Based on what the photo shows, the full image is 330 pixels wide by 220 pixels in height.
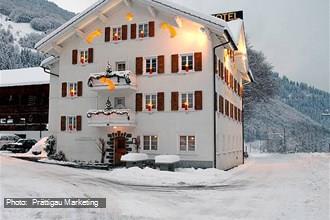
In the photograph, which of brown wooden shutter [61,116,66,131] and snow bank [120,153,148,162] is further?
brown wooden shutter [61,116,66,131]

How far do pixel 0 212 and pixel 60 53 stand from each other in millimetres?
24075

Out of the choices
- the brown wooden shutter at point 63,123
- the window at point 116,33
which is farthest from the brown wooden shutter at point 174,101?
the brown wooden shutter at point 63,123

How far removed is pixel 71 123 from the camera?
31.8 meters

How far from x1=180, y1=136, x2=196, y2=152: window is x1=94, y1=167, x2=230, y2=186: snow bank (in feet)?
7.58

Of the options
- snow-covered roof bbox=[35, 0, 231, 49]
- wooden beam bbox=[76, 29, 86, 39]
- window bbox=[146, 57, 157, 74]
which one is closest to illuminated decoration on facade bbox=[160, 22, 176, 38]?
snow-covered roof bbox=[35, 0, 231, 49]

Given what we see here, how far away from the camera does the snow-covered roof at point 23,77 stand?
1962 inches

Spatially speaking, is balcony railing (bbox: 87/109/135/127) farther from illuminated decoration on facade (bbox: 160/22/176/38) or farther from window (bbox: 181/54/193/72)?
illuminated decoration on facade (bbox: 160/22/176/38)

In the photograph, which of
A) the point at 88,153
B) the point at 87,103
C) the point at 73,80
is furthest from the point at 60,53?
the point at 88,153

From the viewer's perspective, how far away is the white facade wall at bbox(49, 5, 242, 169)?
26.7m

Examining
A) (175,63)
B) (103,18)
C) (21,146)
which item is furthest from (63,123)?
(175,63)

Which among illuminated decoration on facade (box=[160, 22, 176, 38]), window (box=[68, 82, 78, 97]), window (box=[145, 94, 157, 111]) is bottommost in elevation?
window (box=[145, 94, 157, 111])

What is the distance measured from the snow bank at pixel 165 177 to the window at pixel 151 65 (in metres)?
8.49

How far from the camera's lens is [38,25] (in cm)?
18975

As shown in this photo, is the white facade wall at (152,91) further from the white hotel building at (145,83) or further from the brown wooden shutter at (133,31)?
the brown wooden shutter at (133,31)
